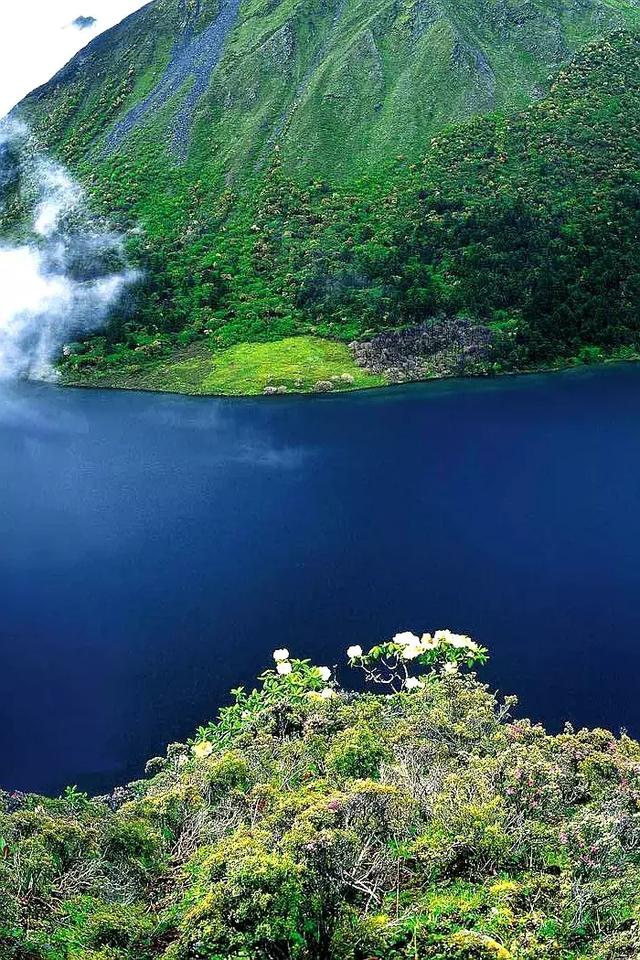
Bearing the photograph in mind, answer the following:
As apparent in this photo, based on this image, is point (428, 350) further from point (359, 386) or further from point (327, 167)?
point (327, 167)

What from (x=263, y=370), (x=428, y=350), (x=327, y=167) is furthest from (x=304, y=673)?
(x=327, y=167)

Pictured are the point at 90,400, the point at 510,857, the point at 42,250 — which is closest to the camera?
the point at 510,857

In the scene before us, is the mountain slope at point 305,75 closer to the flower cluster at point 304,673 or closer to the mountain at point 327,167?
the mountain at point 327,167

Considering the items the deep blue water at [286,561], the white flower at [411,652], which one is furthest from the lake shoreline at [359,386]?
the white flower at [411,652]

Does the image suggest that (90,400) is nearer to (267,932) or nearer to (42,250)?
(42,250)

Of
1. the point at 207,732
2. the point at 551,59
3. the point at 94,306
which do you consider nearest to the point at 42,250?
the point at 94,306

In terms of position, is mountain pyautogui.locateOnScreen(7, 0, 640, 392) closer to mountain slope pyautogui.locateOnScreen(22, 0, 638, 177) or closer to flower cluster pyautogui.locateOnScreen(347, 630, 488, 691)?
mountain slope pyautogui.locateOnScreen(22, 0, 638, 177)
